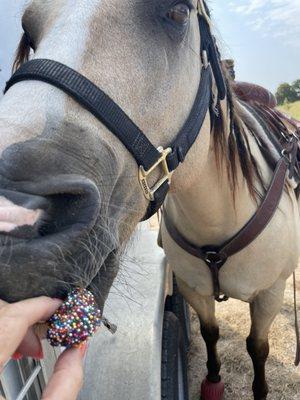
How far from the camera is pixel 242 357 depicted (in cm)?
325

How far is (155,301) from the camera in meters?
2.18

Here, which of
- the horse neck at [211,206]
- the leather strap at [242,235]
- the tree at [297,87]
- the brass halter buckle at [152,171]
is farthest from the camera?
the tree at [297,87]

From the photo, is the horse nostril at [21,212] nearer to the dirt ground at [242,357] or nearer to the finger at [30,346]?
the finger at [30,346]

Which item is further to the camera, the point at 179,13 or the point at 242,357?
the point at 242,357

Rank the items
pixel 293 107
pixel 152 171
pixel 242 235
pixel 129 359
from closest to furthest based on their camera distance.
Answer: pixel 152 171, pixel 129 359, pixel 242 235, pixel 293 107

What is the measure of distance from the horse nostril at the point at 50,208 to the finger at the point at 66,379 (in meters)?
0.25

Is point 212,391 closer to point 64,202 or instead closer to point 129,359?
point 129,359

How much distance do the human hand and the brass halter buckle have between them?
1.63ft

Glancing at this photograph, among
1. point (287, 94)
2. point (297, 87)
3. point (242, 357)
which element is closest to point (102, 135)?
point (242, 357)

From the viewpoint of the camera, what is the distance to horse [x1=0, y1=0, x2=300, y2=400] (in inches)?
36.0

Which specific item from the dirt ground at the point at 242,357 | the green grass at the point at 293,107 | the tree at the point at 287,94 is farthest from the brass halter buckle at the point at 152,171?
the tree at the point at 287,94

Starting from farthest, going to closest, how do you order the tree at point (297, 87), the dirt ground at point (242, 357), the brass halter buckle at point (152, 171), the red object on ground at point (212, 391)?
the tree at point (297, 87)
the dirt ground at point (242, 357)
the red object on ground at point (212, 391)
the brass halter buckle at point (152, 171)

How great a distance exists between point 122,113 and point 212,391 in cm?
227

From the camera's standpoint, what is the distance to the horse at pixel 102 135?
0.91m
